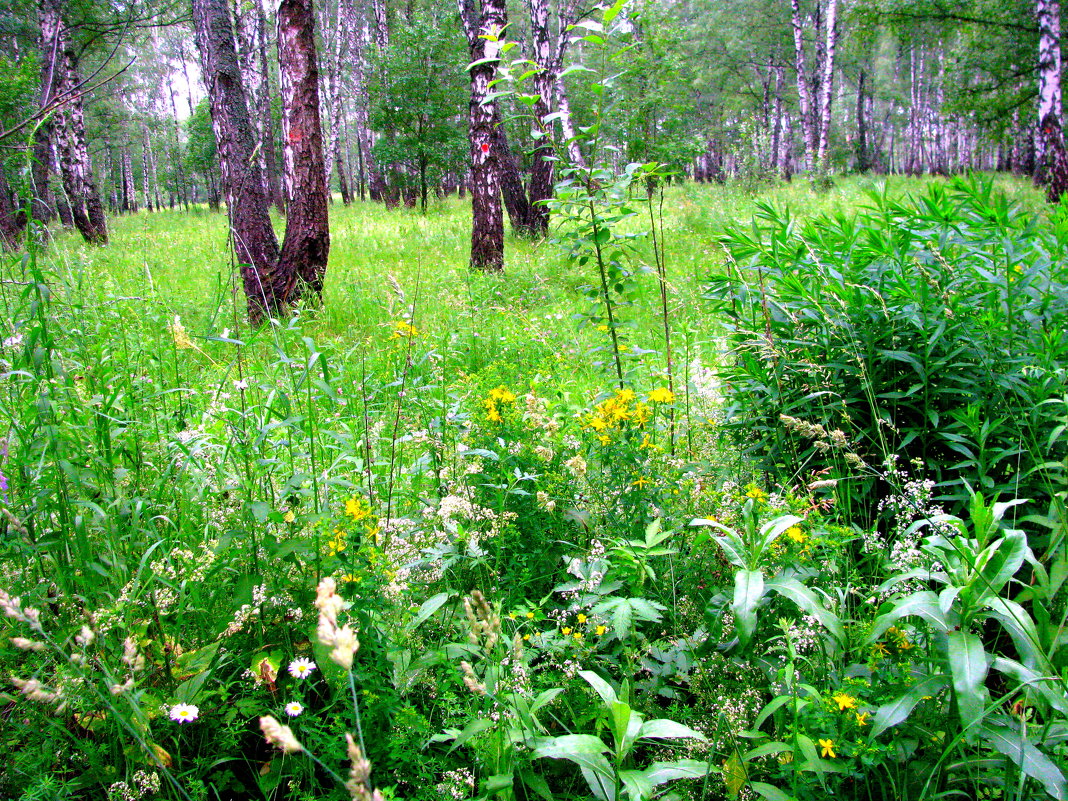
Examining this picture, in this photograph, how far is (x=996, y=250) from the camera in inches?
99.5

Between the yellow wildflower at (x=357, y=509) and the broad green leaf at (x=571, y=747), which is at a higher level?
the yellow wildflower at (x=357, y=509)

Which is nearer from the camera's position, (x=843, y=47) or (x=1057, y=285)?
(x=1057, y=285)

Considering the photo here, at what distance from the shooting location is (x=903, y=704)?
4.13 feet

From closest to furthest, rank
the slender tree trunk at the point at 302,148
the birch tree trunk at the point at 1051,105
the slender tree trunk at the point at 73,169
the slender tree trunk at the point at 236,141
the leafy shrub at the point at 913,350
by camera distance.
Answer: the leafy shrub at the point at 913,350 → the slender tree trunk at the point at 236,141 → the slender tree trunk at the point at 302,148 → the birch tree trunk at the point at 1051,105 → the slender tree trunk at the point at 73,169

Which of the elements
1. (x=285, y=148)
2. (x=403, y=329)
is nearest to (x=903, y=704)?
(x=403, y=329)

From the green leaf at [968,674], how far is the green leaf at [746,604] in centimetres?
36

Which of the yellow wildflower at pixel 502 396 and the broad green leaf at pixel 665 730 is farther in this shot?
the yellow wildflower at pixel 502 396

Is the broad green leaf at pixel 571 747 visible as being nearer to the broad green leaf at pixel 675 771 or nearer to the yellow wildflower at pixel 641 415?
the broad green leaf at pixel 675 771

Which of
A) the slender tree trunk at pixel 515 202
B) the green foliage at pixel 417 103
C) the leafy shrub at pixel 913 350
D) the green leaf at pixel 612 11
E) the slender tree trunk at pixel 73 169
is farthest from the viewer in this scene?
the green foliage at pixel 417 103

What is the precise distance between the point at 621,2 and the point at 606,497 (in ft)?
6.33

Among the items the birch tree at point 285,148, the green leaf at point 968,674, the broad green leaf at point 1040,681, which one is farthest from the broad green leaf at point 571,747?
the birch tree at point 285,148

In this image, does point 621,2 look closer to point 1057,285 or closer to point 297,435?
point 1057,285

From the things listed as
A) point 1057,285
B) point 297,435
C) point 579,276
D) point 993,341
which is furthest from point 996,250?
point 579,276

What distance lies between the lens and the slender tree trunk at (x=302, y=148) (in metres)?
6.18
